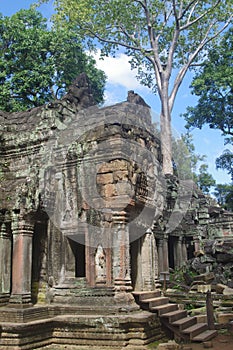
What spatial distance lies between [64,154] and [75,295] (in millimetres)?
3186

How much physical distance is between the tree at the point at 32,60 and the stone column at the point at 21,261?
13.1 meters

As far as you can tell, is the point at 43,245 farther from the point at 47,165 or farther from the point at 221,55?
the point at 221,55

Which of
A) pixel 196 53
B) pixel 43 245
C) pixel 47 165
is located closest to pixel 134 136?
pixel 47 165

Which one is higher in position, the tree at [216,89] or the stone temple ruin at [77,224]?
the tree at [216,89]

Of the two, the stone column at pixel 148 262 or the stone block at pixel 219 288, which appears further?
the stone block at pixel 219 288

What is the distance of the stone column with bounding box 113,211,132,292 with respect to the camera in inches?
305

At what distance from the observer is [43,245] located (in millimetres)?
8969

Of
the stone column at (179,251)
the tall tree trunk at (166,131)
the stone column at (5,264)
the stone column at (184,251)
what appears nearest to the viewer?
the stone column at (5,264)

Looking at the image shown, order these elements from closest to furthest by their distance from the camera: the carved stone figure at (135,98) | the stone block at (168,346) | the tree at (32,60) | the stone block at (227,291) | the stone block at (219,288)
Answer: the stone block at (168,346), the carved stone figure at (135,98), the stone block at (227,291), the stone block at (219,288), the tree at (32,60)

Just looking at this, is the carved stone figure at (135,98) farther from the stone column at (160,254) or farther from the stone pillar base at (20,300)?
the stone column at (160,254)

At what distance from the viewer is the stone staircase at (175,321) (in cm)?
787

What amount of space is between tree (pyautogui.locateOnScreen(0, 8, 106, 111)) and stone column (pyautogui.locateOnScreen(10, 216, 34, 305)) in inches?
517

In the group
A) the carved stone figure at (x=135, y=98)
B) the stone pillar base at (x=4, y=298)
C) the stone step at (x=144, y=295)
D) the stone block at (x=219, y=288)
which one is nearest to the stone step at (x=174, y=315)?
the stone step at (x=144, y=295)

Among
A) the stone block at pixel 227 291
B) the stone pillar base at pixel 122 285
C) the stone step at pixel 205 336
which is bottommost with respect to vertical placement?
the stone step at pixel 205 336
